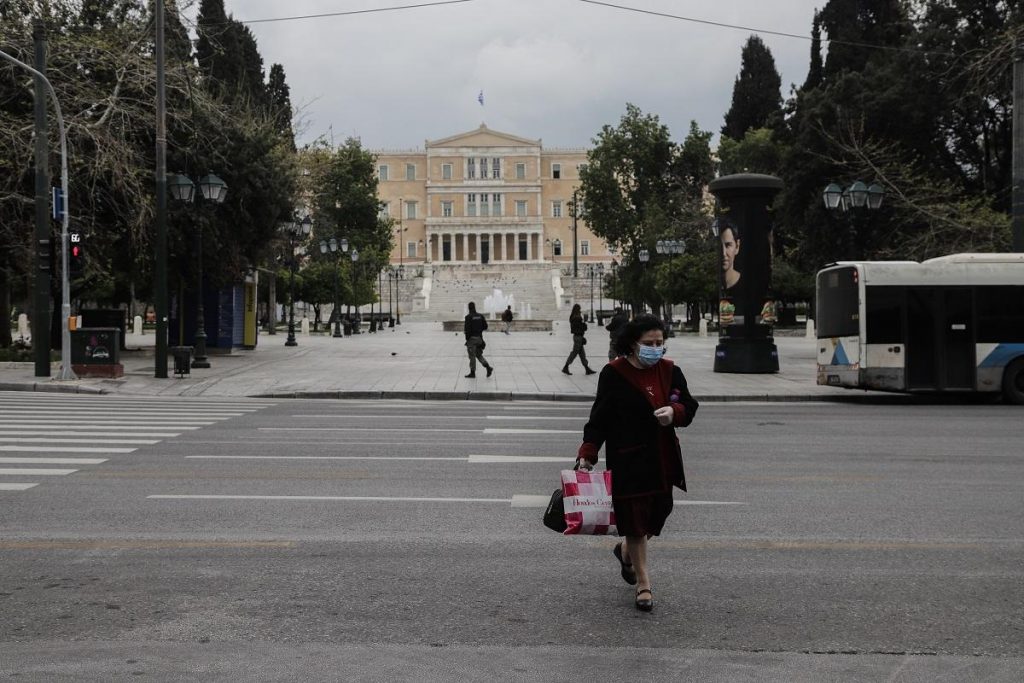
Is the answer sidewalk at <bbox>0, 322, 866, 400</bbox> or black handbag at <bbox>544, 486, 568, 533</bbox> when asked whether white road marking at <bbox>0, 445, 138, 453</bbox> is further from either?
sidewalk at <bbox>0, 322, 866, 400</bbox>

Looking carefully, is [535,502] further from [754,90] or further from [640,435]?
[754,90]

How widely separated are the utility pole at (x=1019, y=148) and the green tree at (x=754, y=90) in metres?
64.2

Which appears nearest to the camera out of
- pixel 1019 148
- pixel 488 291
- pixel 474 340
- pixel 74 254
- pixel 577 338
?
pixel 1019 148

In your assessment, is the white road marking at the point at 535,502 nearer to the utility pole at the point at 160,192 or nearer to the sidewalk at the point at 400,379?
the sidewalk at the point at 400,379

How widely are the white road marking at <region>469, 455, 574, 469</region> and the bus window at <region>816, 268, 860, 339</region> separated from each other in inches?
426

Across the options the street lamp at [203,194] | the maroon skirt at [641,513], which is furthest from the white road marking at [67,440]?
the street lamp at [203,194]

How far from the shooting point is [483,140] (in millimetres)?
148125

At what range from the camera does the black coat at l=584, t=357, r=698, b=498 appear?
593 cm

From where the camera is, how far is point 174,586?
250 inches

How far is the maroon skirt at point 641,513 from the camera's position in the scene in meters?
5.88

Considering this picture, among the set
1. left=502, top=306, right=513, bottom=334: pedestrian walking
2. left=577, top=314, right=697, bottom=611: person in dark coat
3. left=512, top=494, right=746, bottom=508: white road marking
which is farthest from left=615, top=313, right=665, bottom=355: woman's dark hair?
left=502, top=306, right=513, bottom=334: pedestrian walking

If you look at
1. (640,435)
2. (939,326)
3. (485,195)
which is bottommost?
(640,435)

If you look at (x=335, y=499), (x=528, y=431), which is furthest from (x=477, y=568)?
(x=528, y=431)

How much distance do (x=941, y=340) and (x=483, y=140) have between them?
429ft
